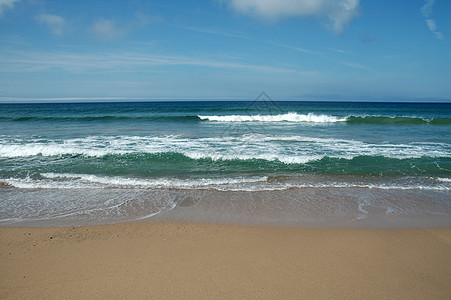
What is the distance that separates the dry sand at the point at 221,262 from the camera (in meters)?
3.25

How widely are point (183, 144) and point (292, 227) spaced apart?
9.36m

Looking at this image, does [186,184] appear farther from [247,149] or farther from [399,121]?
[399,121]

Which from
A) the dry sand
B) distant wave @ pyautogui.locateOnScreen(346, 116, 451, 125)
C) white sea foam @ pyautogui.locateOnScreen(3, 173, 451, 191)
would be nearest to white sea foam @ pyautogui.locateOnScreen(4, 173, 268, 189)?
white sea foam @ pyautogui.locateOnScreen(3, 173, 451, 191)

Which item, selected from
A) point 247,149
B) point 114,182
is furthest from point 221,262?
point 247,149

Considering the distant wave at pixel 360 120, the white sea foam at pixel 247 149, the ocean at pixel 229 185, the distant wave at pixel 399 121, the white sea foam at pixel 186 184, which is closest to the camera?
the ocean at pixel 229 185

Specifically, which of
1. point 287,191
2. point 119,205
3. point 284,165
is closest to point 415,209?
point 287,191

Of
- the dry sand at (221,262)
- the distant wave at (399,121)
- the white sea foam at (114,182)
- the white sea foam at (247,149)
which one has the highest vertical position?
the distant wave at (399,121)

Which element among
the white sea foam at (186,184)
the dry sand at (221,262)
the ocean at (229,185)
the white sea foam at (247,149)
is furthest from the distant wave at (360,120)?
the dry sand at (221,262)

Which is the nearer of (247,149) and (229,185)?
(229,185)

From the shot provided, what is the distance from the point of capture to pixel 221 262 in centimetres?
382

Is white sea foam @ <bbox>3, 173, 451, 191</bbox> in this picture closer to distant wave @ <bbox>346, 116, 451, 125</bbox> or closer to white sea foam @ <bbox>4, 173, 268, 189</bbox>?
white sea foam @ <bbox>4, 173, 268, 189</bbox>

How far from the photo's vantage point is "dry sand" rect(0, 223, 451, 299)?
325 centimetres

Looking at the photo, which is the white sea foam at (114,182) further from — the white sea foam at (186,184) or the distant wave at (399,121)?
the distant wave at (399,121)

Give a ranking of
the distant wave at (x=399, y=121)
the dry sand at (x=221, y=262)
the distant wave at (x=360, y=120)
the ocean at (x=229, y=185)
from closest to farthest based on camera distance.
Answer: the dry sand at (x=221, y=262) → the ocean at (x=229, y=185) → the distant wave at (x=399, y=121) → the distant wave at (x=360, y=120)
